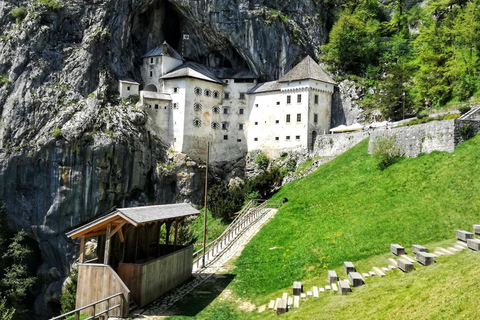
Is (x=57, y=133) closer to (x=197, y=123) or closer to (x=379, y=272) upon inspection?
(x=197, y=123)

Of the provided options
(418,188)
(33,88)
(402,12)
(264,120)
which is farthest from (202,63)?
(418,188)

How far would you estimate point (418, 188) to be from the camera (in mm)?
24484

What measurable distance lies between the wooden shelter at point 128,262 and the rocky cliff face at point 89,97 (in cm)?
3072

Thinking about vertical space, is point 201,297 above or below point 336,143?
below

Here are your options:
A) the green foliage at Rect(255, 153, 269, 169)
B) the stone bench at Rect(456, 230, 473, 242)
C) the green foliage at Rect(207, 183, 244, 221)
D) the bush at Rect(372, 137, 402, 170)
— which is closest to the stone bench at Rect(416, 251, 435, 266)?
the stone bench at Rect(456, 230, 473, 242)

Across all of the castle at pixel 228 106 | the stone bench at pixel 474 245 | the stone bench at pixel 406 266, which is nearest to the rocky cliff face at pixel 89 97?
the castle at pixel 228 106

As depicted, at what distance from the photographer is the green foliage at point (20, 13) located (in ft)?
181

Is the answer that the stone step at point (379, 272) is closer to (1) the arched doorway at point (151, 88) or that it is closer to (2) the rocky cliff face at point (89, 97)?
(2) the rocky cliff face at point (89, 97)

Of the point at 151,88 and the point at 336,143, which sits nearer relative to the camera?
the point at 336,143

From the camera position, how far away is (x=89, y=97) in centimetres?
5178

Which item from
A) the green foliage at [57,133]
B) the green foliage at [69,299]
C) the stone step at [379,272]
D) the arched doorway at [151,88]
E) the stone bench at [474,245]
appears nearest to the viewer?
the stone bench at [474,245]

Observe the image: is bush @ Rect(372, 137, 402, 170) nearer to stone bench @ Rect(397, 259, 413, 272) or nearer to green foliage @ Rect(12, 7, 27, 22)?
stone bench @ Rect(397, 259, 413, 272)

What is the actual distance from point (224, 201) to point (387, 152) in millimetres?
18703

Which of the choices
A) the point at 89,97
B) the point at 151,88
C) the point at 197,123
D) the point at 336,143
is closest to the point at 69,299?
the point at 89,97
